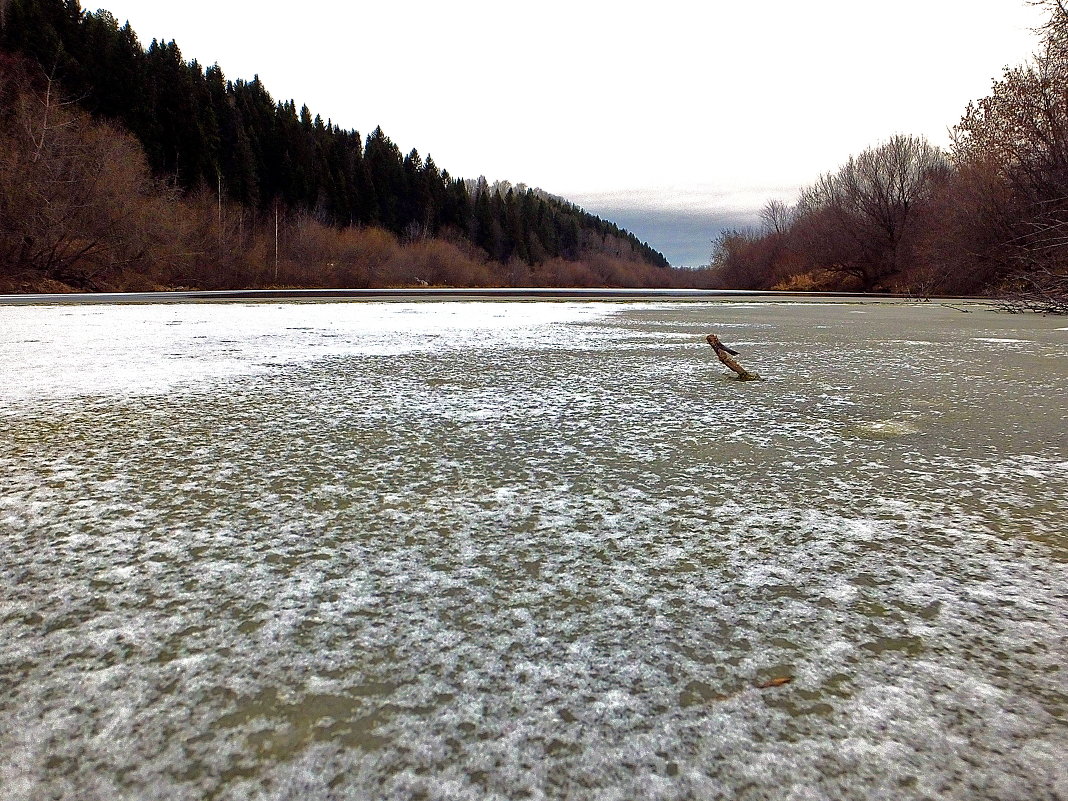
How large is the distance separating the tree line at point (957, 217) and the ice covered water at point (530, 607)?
5201 mm

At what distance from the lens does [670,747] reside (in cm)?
64

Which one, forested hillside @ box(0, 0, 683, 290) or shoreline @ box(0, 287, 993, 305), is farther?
forested hillside @ box(0, 0, 683, 290)

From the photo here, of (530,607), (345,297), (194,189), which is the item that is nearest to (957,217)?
(345,297)

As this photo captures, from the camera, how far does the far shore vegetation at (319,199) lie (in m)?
16.4

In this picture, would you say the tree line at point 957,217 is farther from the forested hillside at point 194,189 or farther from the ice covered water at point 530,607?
the forested hillside at point 194,189

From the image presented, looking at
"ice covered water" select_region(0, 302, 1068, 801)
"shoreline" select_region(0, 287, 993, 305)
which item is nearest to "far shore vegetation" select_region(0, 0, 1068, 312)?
"shoreline" select_region(0, 287, 993, 305)

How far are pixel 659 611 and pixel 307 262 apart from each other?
4088 cm

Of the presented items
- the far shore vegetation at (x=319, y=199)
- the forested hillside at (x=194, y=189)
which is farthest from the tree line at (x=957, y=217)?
the forested hillside at (x=194, y=189)

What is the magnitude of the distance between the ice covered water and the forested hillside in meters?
25.3

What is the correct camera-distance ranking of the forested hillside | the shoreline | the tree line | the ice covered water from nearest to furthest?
the ice covered water → the tree line → the shoreline → the forested hillside

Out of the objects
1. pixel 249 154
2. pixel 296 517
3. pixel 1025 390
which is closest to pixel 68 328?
pixel 296 517

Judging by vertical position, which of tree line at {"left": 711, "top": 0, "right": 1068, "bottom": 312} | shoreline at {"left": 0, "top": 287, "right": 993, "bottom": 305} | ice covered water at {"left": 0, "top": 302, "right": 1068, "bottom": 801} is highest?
tree line at {"left": 711, "top": 0, "right": 1068, "bottom": 312}

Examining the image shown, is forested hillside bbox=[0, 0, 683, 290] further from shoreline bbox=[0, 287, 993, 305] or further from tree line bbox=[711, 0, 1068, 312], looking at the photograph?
tree line bbox=[711, 0, 1068, 312]

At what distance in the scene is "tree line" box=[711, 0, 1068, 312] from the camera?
37.3 feet
